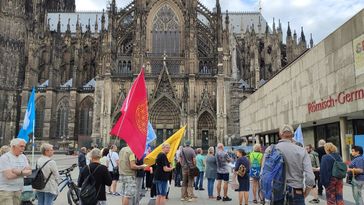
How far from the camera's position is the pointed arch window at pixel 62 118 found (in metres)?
47.5

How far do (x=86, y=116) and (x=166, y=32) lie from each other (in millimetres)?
15560

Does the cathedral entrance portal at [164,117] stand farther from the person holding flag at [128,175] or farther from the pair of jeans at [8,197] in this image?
the pair of jeans at [8,197]

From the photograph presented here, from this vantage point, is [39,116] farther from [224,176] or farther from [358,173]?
[358,173]

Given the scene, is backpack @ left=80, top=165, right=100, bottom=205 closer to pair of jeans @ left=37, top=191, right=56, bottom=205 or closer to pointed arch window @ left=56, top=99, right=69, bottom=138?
pair of jeans @ left=37, top=191, right=56, bottom=205

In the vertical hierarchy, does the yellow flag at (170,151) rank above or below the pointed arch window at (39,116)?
below

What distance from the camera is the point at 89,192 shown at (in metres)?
6.02

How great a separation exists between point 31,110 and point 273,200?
10.6m

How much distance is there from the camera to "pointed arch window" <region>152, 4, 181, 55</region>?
43500 millimetres

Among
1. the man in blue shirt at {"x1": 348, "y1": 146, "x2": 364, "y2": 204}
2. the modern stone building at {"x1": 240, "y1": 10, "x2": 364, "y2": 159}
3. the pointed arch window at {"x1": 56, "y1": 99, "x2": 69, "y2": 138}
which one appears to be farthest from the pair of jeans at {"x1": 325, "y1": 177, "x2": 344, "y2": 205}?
the pointed arch window at {"x1": 56, "y1": 99, "x2": 69, "y2": 138}

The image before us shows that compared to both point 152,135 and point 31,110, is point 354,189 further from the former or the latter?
point 31,110

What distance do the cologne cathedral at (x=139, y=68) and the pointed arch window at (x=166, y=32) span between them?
0.12 m

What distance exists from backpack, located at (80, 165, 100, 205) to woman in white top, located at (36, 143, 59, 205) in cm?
80

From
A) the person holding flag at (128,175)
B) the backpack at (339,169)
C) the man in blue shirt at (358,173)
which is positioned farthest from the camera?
the person holding flag at (128,175)

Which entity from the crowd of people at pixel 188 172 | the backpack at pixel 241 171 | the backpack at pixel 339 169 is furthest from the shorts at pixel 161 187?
the backpack at pixel 339 169
